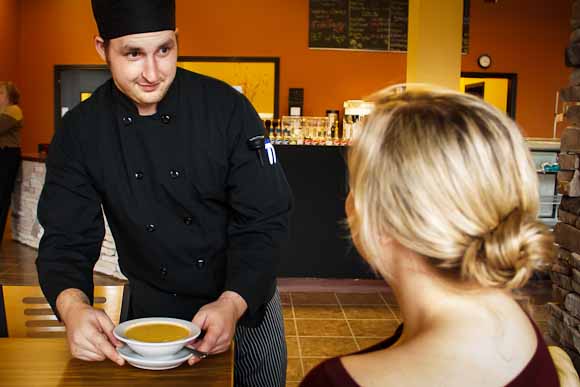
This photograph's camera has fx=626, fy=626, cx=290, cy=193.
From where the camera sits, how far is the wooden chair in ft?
5.91

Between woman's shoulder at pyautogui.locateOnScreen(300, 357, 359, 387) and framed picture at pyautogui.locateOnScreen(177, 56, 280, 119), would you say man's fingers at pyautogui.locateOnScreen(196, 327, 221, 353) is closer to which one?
woman's shoulder at pyautogui.locateOnScreen(300, 357, 359, 387)

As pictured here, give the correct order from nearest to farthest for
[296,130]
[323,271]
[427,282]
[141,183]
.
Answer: [427,282] → [141,183] → [323,271] → [296,130]

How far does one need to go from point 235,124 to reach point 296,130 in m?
3.54

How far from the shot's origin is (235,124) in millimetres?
1588

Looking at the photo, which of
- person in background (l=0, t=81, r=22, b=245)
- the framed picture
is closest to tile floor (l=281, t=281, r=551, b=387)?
person in background (l=0, t=81, r=22, b=245)

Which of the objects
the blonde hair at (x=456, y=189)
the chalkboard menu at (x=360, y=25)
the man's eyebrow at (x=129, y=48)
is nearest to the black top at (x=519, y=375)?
the blonde hair at (x=456, y=189)

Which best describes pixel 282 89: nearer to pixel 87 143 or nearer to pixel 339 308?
pixel 339 308

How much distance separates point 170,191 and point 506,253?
919mm

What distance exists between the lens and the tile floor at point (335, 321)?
348cm

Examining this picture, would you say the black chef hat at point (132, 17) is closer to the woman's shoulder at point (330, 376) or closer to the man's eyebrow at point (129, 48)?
the man's eyebrow at point (129, 48)

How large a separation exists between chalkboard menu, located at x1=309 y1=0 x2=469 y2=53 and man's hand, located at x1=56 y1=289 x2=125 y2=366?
7187 mm

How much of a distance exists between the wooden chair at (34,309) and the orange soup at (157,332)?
A: 1.70 ft

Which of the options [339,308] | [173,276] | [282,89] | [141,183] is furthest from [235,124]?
[282,89]

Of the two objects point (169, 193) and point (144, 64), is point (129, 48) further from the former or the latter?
point (169, 193)
